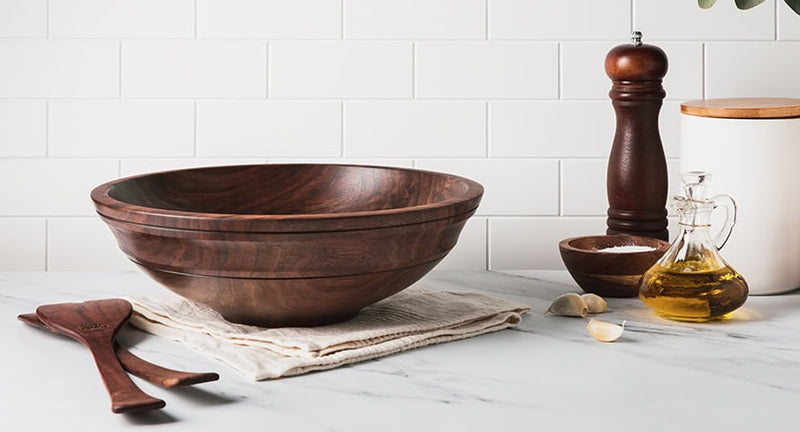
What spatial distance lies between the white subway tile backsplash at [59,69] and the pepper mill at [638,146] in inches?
31.4

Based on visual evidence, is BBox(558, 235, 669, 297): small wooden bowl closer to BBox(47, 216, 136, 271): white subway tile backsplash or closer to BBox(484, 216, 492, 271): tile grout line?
BBox(484, 216, 492, 271): tile grout line

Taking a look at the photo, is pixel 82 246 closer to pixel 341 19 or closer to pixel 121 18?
pixel 121 18

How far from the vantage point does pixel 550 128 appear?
161 cm

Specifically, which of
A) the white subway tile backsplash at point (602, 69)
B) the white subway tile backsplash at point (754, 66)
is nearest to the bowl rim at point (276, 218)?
the white subway tile backsplash at point (602, 69)

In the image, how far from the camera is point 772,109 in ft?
4.12

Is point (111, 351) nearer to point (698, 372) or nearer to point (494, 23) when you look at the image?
point (698, 372)

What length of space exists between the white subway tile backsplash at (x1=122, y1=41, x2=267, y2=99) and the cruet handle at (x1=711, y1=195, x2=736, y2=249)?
738 millimetres

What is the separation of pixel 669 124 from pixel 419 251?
0.73 meters

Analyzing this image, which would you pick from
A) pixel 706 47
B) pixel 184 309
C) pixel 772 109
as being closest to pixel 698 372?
pixel 772 109

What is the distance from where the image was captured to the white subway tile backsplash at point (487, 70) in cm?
159

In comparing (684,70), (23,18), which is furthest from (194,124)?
(684,70)

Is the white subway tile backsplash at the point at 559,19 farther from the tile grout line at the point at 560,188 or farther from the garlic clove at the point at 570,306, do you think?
the garlic clove at the point at 570,306

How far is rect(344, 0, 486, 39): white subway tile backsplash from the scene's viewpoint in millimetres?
1579

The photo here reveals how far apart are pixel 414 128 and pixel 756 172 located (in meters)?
0.56
